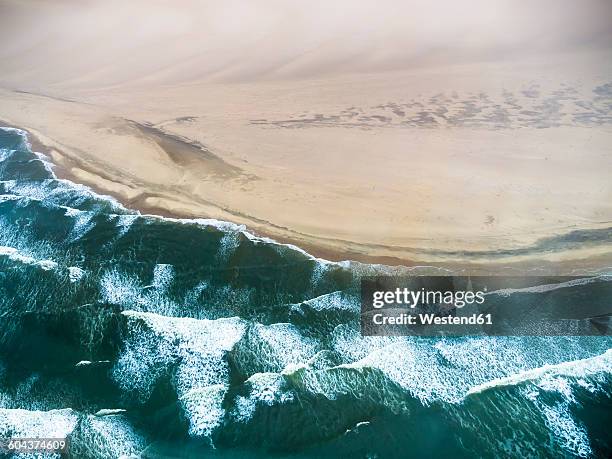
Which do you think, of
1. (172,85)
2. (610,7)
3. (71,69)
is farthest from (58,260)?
(610,7)

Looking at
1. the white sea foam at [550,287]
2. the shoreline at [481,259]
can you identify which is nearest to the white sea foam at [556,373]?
the white sea foam at [550,287]

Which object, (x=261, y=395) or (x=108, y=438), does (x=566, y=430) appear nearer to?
(x=261, y=395)

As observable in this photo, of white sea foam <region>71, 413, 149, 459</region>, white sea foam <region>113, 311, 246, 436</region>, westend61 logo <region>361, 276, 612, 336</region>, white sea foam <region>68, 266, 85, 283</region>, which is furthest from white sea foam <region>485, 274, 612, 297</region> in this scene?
white sea foam <region>68, 266, 85, 283</region>

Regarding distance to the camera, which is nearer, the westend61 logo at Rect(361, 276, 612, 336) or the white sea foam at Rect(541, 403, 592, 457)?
the white sea foam at Rect(541, 403, 592, 457)

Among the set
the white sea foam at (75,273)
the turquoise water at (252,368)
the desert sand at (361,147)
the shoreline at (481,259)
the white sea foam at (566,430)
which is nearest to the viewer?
the white sea foam at (566,430)

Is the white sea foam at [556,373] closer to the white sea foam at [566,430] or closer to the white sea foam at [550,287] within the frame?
the white sea foam at [566,430]

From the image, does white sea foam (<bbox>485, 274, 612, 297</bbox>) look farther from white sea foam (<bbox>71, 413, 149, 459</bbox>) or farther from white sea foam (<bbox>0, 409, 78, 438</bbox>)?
white sea foam (<bbox>0, 409, 78, 438</bbox>)

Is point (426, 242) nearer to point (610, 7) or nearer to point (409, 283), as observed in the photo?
point (409, 283)

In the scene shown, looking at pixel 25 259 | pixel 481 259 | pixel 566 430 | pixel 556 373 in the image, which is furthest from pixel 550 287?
pixel 25 259
